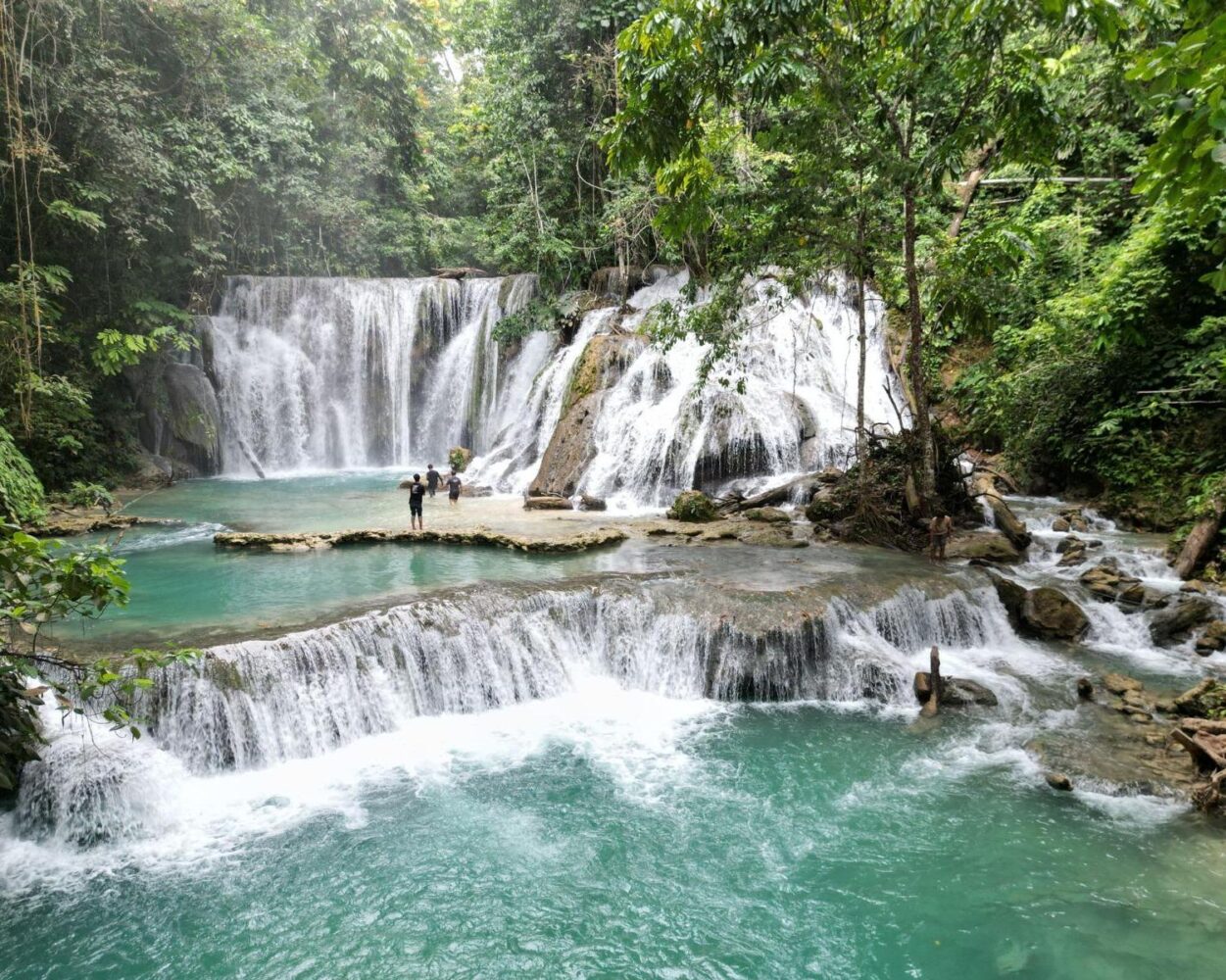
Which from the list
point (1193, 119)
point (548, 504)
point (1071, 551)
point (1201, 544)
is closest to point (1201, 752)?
point (1201, 544)

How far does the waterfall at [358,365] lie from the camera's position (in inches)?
870

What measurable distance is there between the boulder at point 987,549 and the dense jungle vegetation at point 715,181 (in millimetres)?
2147

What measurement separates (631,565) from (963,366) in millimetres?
11594

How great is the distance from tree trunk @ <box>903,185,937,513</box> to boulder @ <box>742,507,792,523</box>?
226 centimetres

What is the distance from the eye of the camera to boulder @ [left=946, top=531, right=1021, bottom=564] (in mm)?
10445

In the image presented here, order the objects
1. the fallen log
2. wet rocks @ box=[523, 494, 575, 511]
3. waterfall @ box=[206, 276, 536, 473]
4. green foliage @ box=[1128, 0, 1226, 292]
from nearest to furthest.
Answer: green foliage @ box=[1128, 0, 1226, 292], the fallen log, wet rocks @ box=[523, 494, 575, 511], waterfall @ box=[206, 276, 536, 473]

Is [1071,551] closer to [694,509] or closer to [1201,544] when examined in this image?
[1201,544]

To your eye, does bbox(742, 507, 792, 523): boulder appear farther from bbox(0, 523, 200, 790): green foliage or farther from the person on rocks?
bbox(0, 523, 200, 790): green foliage

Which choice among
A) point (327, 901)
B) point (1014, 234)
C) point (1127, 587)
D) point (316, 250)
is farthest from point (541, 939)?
point (316, 250)

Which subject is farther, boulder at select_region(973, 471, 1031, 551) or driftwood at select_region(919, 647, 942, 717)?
boulder at select_region(973, 471, 1031, 551)

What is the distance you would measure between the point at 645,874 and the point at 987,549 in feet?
25.4

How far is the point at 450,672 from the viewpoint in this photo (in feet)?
24.8

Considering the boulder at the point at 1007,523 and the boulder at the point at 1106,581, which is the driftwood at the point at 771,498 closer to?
the boulder at the point at 1007,523

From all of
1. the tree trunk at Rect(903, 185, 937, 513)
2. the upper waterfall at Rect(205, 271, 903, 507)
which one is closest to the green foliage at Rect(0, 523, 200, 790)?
the tree trunk at Rect(903, 185, 937, 513)
